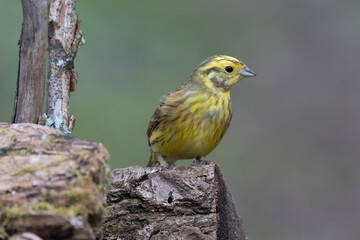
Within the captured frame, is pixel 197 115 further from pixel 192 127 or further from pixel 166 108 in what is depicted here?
pixel 166 108

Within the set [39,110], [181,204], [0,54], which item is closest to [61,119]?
[39,110]

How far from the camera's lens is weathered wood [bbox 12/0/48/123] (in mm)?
5008

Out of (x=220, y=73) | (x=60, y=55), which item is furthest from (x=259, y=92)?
(x=60, y=55)

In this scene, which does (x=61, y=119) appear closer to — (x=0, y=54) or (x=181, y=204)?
(x=181, y=204)

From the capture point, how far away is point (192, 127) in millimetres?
6012

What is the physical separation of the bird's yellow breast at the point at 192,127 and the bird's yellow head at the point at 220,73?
0.46ft

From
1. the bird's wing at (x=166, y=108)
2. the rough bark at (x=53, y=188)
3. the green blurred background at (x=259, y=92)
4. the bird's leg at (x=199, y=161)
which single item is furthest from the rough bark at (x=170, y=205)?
the green blurred background at (x=259, y=92)

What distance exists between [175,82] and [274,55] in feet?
7.36

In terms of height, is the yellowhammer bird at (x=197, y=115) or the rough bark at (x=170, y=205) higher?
the yellowhammer bird at (x=197, y=115)

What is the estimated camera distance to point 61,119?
5266 millimetres

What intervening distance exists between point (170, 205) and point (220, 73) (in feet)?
6.11

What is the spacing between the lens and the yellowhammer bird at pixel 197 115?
6.02 m

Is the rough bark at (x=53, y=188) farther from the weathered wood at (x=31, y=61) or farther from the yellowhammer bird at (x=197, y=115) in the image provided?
the yellowhammer bird at (x=197, y=115)

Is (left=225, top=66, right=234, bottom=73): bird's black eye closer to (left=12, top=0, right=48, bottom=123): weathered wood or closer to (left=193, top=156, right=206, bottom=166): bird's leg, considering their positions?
(left=193, top=156, right=206, bottom=166): bird's leg
